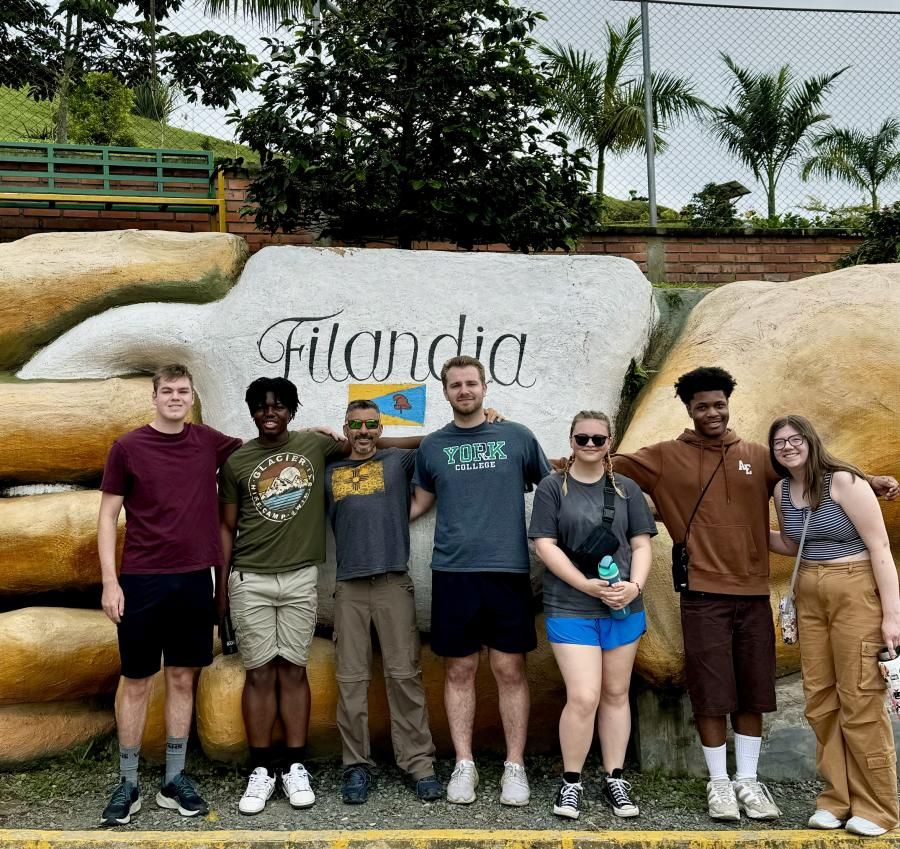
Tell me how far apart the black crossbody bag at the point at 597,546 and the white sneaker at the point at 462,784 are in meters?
0.82

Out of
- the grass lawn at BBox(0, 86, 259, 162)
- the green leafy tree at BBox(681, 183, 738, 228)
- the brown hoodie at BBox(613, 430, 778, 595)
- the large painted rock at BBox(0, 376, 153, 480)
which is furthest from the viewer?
the grass lawn at BBox(0, 86, 259, 162)

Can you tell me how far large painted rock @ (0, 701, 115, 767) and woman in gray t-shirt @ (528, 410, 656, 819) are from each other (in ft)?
6.44

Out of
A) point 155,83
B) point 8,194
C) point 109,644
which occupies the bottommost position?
point 109,644

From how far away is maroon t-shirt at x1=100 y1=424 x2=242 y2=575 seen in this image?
3.27 metres

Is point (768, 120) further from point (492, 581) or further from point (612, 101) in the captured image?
point (492, 581)

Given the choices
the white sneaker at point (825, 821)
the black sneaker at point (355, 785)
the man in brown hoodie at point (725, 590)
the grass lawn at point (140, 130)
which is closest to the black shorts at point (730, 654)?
the man in brown hoodie at point (725, 590)

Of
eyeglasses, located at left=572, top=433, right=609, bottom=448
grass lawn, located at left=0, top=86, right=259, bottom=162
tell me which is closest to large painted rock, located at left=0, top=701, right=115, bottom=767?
eyeglasses, located at left=572, top=433, right=609, bottom=448

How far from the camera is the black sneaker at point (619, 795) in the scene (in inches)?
127

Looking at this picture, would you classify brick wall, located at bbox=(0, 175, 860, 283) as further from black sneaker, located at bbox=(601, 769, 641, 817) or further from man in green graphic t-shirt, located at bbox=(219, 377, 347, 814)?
black sneaker, located at bbox=(601, 769, 641, 817)

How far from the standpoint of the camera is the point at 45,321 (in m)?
4.34

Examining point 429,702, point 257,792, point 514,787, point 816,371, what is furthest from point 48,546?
point 816,371

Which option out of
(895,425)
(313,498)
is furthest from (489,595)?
(895,425)

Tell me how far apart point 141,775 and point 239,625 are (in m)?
0.77

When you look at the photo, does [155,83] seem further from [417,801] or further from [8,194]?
[417,801]
